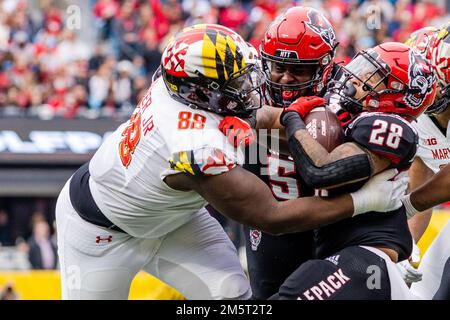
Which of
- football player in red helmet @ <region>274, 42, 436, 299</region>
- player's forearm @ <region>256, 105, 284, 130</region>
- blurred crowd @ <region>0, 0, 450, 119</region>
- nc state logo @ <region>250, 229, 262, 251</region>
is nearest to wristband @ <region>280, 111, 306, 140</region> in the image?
football player in red helmet @ <region>274, 42, 436, 299</region>

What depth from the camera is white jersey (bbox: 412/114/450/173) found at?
5.29 metres

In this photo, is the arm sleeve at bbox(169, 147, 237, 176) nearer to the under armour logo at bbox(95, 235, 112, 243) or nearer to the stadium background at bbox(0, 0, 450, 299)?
the under armour logo at bbox(95, 235, 112, 243)

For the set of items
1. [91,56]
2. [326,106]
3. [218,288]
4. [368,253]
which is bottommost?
[91,56]

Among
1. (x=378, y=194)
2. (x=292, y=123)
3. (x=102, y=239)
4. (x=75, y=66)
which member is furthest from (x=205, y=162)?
(x=75, y=66)

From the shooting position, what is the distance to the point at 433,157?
5.33 meters

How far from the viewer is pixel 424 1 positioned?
12.9 m

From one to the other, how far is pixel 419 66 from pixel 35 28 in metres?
9.47

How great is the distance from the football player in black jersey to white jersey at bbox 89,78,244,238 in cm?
53

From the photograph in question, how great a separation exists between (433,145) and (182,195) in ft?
5.50

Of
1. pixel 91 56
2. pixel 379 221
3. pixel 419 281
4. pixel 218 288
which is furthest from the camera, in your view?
pixel 91 56

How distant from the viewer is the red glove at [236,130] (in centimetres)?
415

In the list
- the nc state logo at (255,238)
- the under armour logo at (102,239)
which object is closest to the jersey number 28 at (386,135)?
the nc state logo at (255,238)
